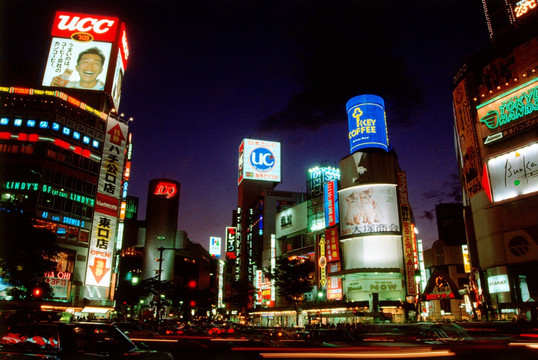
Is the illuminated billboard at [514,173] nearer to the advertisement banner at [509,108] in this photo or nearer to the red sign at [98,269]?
the advertisement banner at [509,108]

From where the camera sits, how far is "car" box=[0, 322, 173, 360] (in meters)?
6.91

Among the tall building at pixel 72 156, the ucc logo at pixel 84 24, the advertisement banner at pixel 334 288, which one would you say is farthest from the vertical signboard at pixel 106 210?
the advertisement banner at pixel 334 288

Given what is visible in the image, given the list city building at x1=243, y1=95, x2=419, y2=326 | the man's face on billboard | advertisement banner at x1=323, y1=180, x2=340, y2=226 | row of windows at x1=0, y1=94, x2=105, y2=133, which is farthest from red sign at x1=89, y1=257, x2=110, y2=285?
advertisement banner at x1=323, y1=180, x2=340, y2=226

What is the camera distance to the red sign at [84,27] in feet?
216

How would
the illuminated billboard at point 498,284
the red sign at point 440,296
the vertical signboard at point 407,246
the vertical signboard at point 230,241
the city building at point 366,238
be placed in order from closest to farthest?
the illuminated billboard at point 498,284 → the red sign at point 440,296 → the vertical signboard at point 407,246 → the city building at point 366,238 → the vertical signboard at point 230,241

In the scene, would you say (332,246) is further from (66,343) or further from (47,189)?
(66,343)

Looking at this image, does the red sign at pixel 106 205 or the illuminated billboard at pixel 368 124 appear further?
the red sign at pixel 106 205

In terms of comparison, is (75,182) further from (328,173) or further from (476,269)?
(476,269)

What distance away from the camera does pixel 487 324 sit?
1789cm

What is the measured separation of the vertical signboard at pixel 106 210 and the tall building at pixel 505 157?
4942 centimetres

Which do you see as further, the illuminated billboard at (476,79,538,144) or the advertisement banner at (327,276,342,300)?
the advertisement banner at (327,276,342,300)

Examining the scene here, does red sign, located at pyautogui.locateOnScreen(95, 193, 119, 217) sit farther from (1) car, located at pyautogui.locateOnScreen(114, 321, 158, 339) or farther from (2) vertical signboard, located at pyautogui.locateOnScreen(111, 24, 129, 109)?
(1) car, located at pyautogui.locateOnScreen(114, 321, 158, 339)

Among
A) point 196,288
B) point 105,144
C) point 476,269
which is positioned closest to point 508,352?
point 476,269

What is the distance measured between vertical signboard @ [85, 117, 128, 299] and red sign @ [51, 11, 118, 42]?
1527 centimetres
